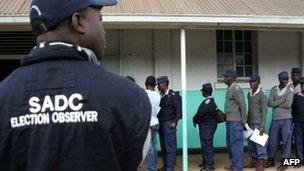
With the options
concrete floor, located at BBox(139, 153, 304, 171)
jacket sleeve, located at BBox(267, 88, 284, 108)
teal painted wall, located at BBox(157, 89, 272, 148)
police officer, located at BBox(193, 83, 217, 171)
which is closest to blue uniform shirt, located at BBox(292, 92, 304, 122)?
jacket sleeve, located at BBox(267, 88, 284, 108)

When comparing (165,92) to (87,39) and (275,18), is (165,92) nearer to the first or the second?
(275,18)

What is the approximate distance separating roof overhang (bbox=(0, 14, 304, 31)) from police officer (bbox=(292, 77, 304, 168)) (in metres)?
1.34

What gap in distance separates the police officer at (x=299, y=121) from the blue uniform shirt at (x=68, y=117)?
8.15m

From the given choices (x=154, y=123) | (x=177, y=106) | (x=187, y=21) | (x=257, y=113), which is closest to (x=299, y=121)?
(x=257, y=113)

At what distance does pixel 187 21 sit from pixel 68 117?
7204 mm

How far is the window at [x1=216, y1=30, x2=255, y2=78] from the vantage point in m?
10.9

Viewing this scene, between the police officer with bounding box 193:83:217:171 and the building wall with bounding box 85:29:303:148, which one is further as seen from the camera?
the building wall with bounding box 85:29:303:148

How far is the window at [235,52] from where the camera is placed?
1090 cm

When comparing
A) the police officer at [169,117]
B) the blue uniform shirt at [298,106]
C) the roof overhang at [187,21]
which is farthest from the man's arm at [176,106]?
the blue uniform shirt at [298,106]

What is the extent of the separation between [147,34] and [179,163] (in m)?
2.80

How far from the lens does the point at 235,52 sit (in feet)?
36.1

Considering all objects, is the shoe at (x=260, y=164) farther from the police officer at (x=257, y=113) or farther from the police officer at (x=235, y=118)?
the police officer at (x=235, y=118)

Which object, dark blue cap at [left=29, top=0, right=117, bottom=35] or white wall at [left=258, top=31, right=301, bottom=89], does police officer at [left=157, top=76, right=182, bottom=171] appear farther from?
dark blue cap at [left=29, top=0, right=117, bottom=35]

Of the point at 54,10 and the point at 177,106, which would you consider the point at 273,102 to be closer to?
the point at 177,106
